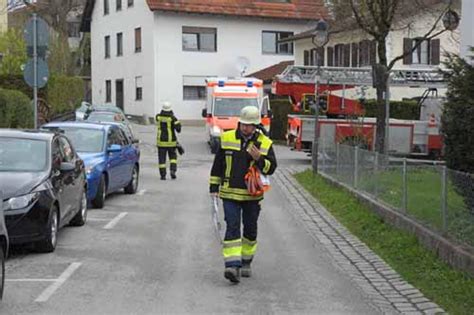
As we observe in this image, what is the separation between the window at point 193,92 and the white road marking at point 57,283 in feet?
141

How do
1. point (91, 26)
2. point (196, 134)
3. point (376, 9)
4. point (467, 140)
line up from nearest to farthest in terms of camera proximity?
point (467, 140), point (376, 9), point (196, 134), point (91, 26)

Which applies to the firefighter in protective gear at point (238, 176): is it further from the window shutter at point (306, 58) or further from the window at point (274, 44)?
the window at point (274, 44)

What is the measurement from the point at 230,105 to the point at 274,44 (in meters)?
23.4

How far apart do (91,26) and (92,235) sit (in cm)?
5313

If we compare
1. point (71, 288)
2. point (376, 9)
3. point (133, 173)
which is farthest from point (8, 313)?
point (376, 9)

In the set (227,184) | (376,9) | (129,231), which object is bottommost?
(129,231)

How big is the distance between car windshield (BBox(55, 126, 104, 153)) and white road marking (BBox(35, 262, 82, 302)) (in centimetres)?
634

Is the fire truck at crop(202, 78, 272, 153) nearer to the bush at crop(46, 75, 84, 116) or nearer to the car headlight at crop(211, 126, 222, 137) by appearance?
the car headlight at crop(211, 126, 222, 137)

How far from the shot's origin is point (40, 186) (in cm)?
1022

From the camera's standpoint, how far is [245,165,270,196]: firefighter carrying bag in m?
8.79

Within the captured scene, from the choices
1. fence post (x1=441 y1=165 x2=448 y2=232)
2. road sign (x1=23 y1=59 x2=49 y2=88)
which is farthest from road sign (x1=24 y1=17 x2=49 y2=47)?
fence post (x1=441 y1=165 x2=448 y2=232)

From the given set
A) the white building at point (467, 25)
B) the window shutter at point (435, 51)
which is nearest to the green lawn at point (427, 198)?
the white building at point (467, 25)

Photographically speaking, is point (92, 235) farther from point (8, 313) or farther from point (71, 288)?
point (8, 313)

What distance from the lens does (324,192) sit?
18328mm
